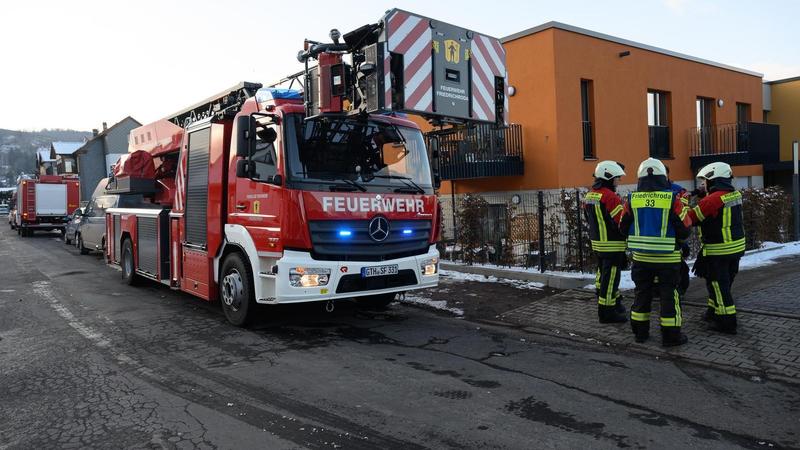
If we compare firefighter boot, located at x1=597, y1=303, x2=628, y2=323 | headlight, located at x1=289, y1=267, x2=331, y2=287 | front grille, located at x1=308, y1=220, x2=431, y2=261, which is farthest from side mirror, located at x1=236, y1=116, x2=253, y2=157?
firefighter boot, located at x1=597, y1=303, x2=628, y2=323

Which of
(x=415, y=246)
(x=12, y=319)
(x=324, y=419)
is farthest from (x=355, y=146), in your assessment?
(x=12, y=319)

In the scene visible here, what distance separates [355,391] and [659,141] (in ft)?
53.3

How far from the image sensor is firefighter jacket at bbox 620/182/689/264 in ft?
18.5

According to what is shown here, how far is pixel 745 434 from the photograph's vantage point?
3764 millimetres

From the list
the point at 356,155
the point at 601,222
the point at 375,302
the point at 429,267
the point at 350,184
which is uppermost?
the point at 356,155

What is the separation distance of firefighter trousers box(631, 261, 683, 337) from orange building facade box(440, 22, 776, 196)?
8.39 meters

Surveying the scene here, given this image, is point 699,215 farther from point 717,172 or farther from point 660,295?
point 660,295

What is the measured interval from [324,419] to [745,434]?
2876 millimetres

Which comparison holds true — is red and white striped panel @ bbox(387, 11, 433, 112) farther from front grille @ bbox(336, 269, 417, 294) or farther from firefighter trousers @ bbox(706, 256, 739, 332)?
firefighter trousers @ bbox(706, 256, 739, 332)

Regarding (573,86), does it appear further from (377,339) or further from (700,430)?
(700,430)

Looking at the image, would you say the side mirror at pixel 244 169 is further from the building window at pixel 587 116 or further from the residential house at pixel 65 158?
the residential house at pixel 65 158

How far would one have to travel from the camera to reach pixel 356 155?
6609mm

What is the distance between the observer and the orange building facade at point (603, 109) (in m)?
14.1

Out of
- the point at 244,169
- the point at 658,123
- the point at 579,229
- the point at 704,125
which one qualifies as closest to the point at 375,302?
the point at 244,169
